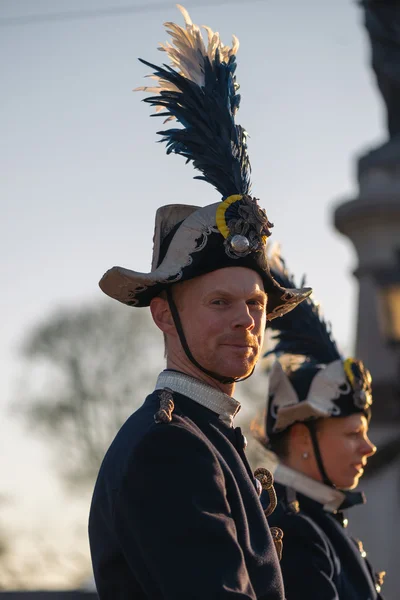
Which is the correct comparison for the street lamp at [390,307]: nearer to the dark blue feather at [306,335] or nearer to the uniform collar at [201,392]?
the dark blue feather at [306,335]

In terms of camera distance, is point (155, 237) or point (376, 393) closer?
point (155, 237)

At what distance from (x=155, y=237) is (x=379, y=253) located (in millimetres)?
11213

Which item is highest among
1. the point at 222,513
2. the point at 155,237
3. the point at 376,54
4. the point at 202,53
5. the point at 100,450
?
the point at 376,54

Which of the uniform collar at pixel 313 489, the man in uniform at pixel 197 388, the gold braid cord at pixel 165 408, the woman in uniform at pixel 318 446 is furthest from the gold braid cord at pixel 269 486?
the uniform collar at pixel 313 489

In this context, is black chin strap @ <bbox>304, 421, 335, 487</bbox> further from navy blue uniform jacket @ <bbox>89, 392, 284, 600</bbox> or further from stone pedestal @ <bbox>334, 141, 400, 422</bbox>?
stone pedestal @ <bbox>334, 141, 400, 422</bbox>

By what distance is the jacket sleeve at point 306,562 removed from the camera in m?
4.75

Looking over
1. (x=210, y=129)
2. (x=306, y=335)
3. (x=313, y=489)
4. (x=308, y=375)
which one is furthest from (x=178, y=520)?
(x=306, y=335)

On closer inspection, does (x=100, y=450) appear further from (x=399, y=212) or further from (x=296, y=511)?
Result: (x=296, y=511)

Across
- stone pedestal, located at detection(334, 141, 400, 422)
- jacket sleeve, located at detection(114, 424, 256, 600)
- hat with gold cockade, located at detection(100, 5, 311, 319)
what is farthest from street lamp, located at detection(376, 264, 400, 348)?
jacket sleeve, located at detection(114, 424, 256, 600)

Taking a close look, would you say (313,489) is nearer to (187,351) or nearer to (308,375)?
(308,375)

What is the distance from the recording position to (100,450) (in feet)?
64.7

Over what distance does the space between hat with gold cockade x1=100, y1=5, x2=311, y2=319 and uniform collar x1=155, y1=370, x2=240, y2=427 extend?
0.26 meters

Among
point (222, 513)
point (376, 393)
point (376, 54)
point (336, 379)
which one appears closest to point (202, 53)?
point (222, 513)

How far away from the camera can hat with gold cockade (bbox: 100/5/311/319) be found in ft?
12.4
